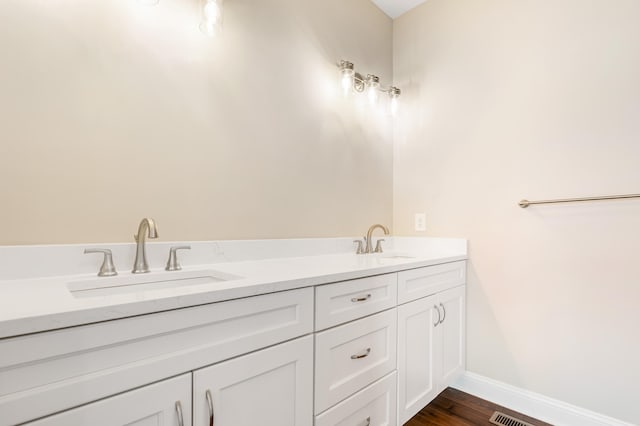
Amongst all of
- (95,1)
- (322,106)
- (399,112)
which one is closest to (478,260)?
(399,112)

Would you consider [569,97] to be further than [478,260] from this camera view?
No

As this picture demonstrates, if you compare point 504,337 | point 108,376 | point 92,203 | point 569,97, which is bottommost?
point 504,337

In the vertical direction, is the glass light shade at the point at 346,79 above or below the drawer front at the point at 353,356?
above

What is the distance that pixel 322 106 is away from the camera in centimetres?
183

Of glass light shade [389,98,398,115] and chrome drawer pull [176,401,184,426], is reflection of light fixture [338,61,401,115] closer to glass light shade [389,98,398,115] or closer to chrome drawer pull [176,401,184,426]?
glass light shade [389,98,398,115]

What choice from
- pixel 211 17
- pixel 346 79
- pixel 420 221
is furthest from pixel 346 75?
pixel 420 221

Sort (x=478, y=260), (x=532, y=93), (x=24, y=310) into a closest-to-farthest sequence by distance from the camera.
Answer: (x=24, y=310) → (x=532, y=93) → (x=478, y=260)

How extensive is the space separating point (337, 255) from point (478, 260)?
0.86 metres

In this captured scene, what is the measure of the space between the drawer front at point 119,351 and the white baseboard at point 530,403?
1550 mm

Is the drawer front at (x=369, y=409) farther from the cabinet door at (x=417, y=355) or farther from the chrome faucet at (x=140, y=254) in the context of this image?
the chrome faucet at (x=140, y=254)

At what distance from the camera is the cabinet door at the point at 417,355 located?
4.56 ft

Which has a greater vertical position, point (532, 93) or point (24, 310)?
point (532, 93)

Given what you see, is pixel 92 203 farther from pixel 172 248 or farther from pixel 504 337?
pixel 504 337

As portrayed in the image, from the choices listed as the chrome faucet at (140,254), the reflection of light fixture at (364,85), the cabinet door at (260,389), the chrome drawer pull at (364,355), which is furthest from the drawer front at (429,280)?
the reflection of light fixture at (364,85)
